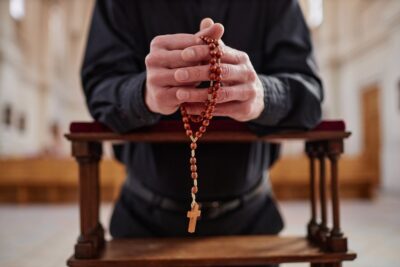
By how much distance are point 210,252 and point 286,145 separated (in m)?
16.1

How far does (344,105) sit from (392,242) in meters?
10.7

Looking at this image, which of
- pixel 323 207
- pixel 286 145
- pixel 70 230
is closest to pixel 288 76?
pixel 323 207

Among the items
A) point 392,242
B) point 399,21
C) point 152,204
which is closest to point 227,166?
point 152,204

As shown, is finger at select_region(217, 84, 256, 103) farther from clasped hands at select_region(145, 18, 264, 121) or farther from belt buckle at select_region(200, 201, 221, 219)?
belt buckle at select_region(200, 201, 221, 219)

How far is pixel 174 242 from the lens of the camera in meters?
1.40

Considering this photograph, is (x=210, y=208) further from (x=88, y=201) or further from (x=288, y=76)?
(x=288, y=76)

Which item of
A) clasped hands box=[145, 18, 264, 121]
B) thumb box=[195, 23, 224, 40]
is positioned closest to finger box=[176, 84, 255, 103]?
clasped hands box=[145, 18, 264, 121]

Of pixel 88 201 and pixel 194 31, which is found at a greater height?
pixel 194 31

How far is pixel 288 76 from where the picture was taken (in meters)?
1.25

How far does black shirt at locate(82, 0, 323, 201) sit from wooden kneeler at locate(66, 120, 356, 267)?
6.0 inches

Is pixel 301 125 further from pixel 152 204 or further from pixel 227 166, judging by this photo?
pixel 152 204

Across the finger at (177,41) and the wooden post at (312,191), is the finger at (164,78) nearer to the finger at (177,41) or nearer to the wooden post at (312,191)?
the finger at (177,41)

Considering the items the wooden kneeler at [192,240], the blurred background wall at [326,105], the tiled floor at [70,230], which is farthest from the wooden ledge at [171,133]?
the blurred background wall at [326,105]

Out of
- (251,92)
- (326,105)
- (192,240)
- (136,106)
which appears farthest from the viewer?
(326,105)
